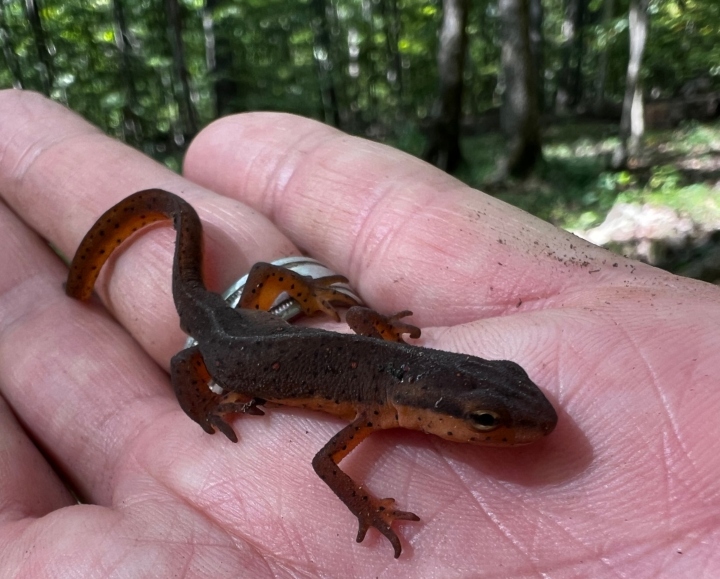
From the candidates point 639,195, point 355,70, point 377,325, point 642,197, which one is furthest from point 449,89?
point 355,70

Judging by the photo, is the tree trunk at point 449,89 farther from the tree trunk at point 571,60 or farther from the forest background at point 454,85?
the tree trunk at point 571,60

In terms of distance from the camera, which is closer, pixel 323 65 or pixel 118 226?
pixel 118 226

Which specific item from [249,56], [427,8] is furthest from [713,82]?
[249,56]

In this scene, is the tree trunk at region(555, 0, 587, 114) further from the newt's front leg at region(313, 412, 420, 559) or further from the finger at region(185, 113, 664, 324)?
the newt's front leg at region(313, 412, 420, 559)

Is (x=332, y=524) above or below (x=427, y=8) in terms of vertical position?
below

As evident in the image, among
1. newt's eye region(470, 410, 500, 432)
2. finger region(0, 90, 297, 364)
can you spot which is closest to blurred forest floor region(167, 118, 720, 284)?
newt's eye region(470, 410, 500, 432)

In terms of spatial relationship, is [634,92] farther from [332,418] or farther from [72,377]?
[72,377]

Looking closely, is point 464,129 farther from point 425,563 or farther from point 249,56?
point 425,563
